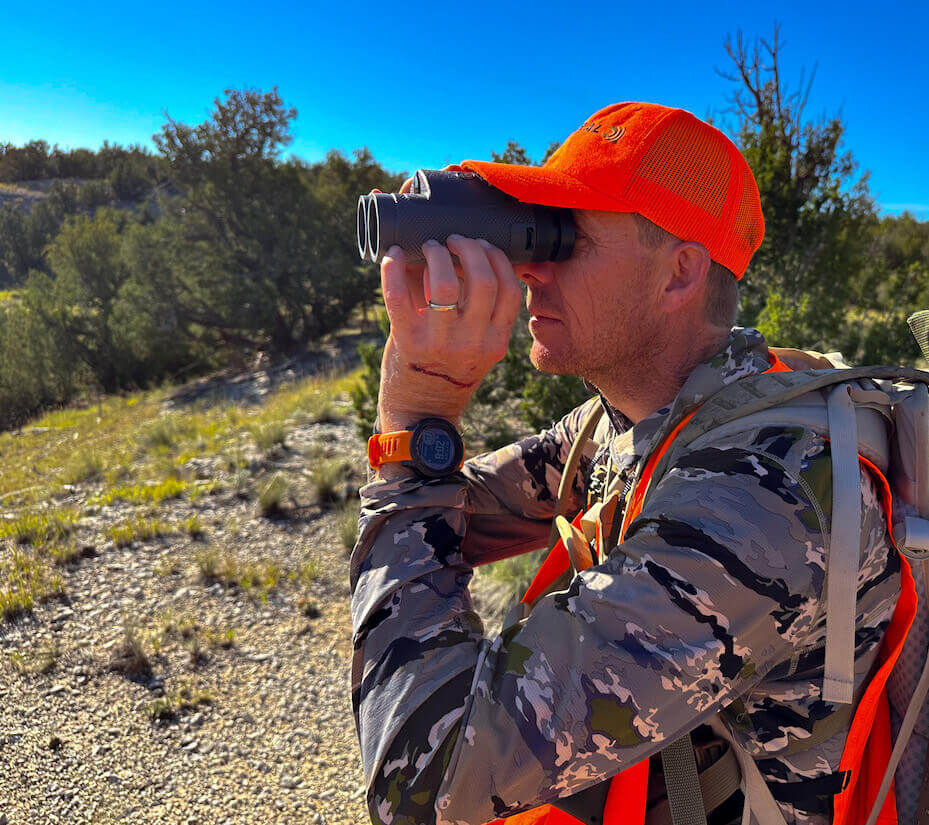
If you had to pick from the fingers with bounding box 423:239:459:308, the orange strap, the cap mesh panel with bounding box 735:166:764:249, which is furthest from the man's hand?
the orange strap

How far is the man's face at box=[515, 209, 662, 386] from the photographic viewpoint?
4.02 ft

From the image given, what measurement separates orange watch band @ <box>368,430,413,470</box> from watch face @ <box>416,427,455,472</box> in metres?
0.02

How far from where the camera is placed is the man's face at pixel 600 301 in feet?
4.02

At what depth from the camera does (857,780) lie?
1.00 meters

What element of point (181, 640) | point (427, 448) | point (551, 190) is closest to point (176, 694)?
point (181, 640)

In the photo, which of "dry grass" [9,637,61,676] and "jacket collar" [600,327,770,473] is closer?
"jacket collar" [600,327,770,473]

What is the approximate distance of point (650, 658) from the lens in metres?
0.81

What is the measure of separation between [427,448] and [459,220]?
40cm

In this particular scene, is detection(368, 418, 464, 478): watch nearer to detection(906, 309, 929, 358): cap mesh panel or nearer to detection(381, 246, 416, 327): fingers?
detection(381, 246, 416, 327): fingers

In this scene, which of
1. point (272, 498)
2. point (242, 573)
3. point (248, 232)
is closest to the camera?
point (242, 573)

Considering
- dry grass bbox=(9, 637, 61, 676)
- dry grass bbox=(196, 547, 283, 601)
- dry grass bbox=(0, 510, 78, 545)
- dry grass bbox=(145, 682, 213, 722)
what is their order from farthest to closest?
1. dry grass bbox=(0, 510, 78, 545)
2. dry grass bbox=(196, 547, 283, 601)
3. dry grass bbox=(9, 637, 61, 676)
4. dry grass bbox=(145, 682, 213, 722)

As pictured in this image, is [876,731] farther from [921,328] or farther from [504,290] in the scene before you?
[504,290]

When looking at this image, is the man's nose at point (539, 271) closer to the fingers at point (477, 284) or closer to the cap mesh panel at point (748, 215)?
the fingers at point (477, 284)

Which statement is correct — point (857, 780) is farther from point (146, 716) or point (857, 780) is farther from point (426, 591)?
point (146, 716)
